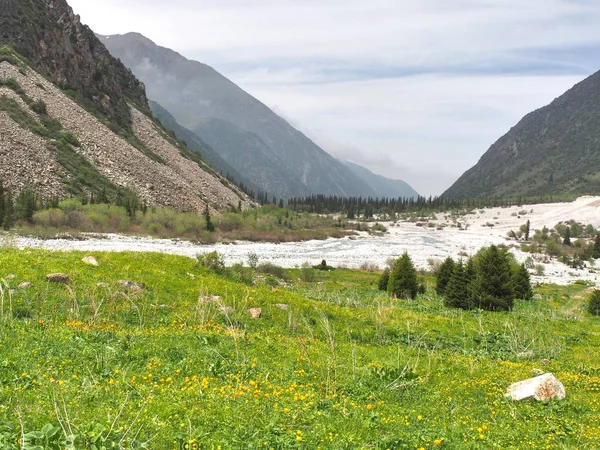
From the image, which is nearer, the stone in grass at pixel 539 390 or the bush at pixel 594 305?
the stone in grass at pixel 539 390

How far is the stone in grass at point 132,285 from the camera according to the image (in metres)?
19.1

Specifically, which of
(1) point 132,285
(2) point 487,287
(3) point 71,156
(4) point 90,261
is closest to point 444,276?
(2) point 487,287

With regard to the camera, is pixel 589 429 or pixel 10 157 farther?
pixel 10 157

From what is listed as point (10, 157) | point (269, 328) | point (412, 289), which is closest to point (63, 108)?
point (10, 157)

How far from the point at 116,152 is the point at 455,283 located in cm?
9619

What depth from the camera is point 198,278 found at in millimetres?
23719

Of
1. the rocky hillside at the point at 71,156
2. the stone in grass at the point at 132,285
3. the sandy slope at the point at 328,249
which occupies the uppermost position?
the rocky hillside at the point at 71,156

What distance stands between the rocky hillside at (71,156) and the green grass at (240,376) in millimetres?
75719

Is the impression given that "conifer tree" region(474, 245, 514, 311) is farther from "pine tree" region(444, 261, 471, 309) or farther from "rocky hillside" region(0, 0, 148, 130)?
"rocky hillside" region(0, 0, 148, 130)

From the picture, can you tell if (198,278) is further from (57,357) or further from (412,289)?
(412,289)

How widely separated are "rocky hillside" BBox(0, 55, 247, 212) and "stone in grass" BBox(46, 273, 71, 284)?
73375 millimetres

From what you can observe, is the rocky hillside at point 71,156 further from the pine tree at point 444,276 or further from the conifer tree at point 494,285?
the conifer tree at point 494,285

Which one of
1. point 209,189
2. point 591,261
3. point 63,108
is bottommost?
point 591,261

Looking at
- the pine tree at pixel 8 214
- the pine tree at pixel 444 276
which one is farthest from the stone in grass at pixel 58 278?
the pine tree at pixel 8 214
